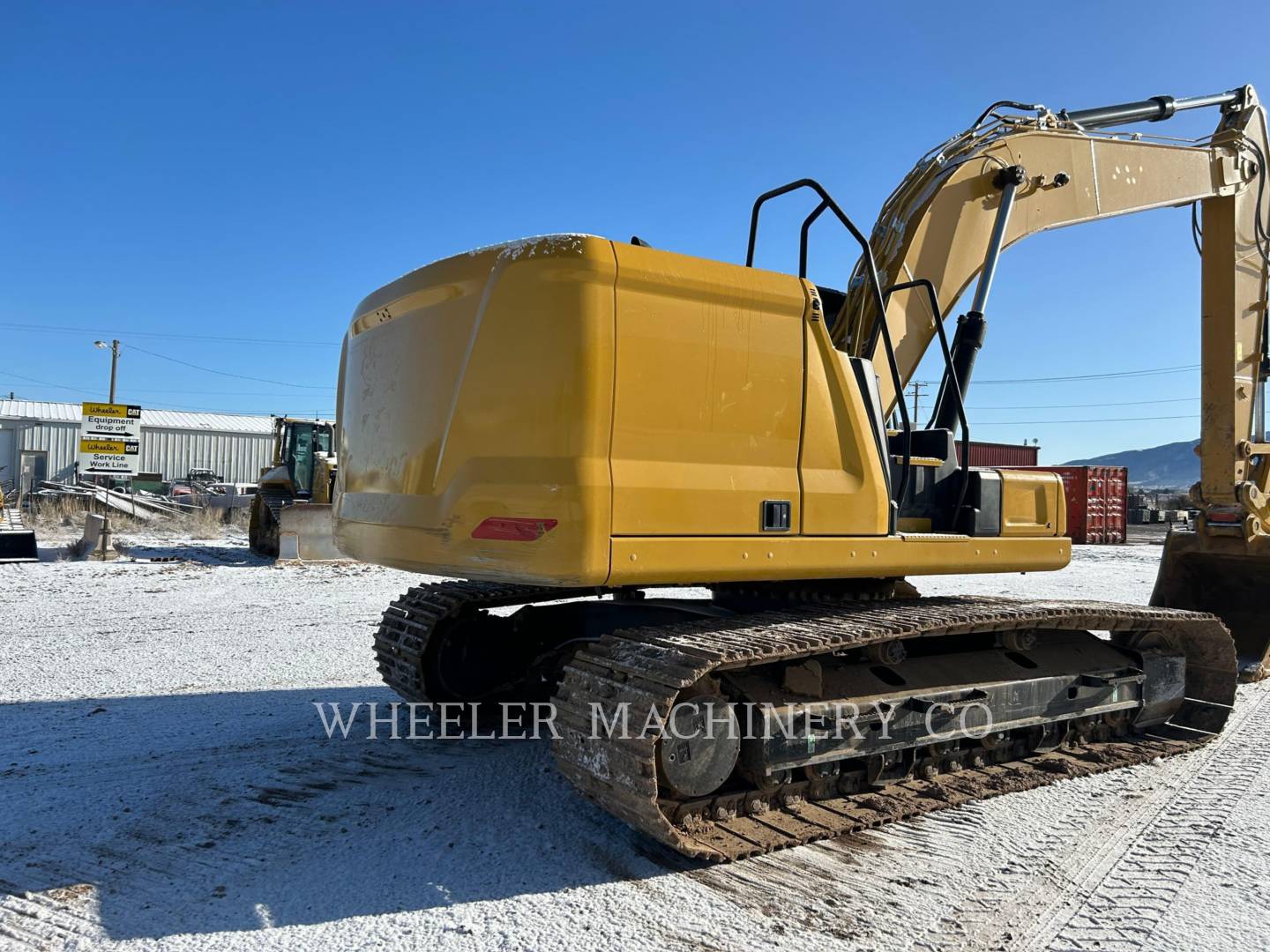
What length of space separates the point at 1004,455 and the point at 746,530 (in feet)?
131

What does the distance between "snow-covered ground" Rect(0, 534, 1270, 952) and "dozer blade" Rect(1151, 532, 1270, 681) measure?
150 cm

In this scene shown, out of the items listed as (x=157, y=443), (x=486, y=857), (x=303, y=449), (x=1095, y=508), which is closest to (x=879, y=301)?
(x=486, y=857)

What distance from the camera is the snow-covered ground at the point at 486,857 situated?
2904 millimetres

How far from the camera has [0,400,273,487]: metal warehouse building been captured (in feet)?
154

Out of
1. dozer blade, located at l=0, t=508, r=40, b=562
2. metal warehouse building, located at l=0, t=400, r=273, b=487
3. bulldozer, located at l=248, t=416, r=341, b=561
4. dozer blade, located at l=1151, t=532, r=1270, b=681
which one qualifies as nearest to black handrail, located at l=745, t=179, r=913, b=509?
dozer blade, located at l=1151, t=532, r=1270, b=681

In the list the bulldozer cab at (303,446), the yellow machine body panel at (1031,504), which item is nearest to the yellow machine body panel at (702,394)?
the yellow machine body panel at (1031,504)

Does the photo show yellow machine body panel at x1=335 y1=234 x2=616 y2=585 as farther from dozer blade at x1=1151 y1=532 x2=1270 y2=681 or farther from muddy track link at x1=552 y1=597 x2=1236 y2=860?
dozer blade at x1=1151 y1=532 x2=1270 y2=681

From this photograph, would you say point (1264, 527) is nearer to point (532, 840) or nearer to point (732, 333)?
point (732, 333)

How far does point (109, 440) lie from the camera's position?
576 inches

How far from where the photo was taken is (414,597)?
534 centimetres

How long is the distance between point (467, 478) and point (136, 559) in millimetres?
12696

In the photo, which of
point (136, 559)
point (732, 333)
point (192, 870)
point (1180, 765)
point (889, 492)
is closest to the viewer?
point (192, 870)

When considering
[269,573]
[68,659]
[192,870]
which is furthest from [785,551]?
[269,573]

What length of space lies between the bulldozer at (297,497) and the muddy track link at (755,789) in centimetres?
913
